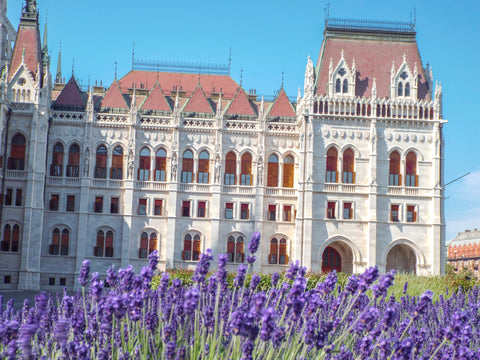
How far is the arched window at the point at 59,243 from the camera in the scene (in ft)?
151

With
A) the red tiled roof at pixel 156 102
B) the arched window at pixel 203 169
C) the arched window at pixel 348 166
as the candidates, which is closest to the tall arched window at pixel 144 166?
the red tiled roof at pixel 156 102

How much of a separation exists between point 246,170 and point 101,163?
10686mm

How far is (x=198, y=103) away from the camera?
161ft

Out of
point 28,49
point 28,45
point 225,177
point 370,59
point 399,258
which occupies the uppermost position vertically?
point 370,59

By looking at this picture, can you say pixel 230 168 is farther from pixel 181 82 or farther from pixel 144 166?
pixel 181 82

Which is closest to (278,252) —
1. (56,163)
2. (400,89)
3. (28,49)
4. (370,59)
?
(400,89)

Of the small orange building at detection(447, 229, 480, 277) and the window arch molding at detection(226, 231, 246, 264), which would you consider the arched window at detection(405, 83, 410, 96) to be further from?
the small orange building at detection(447, 229, 480, 277)

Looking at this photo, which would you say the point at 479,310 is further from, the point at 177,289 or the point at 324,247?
the point at 324,247

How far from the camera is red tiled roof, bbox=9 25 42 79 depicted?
47625 mm

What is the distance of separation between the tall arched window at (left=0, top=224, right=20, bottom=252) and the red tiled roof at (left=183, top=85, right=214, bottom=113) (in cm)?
1495

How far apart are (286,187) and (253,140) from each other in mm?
4255

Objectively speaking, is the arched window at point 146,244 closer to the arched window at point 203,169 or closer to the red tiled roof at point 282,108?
the arched window at point 203,169

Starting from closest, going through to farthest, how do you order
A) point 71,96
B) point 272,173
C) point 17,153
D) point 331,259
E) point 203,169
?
point 17,153
point 331,259
point 203,169
point 272,173
point 71,96

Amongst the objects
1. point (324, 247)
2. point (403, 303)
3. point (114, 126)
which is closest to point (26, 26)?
point (114, 126)
